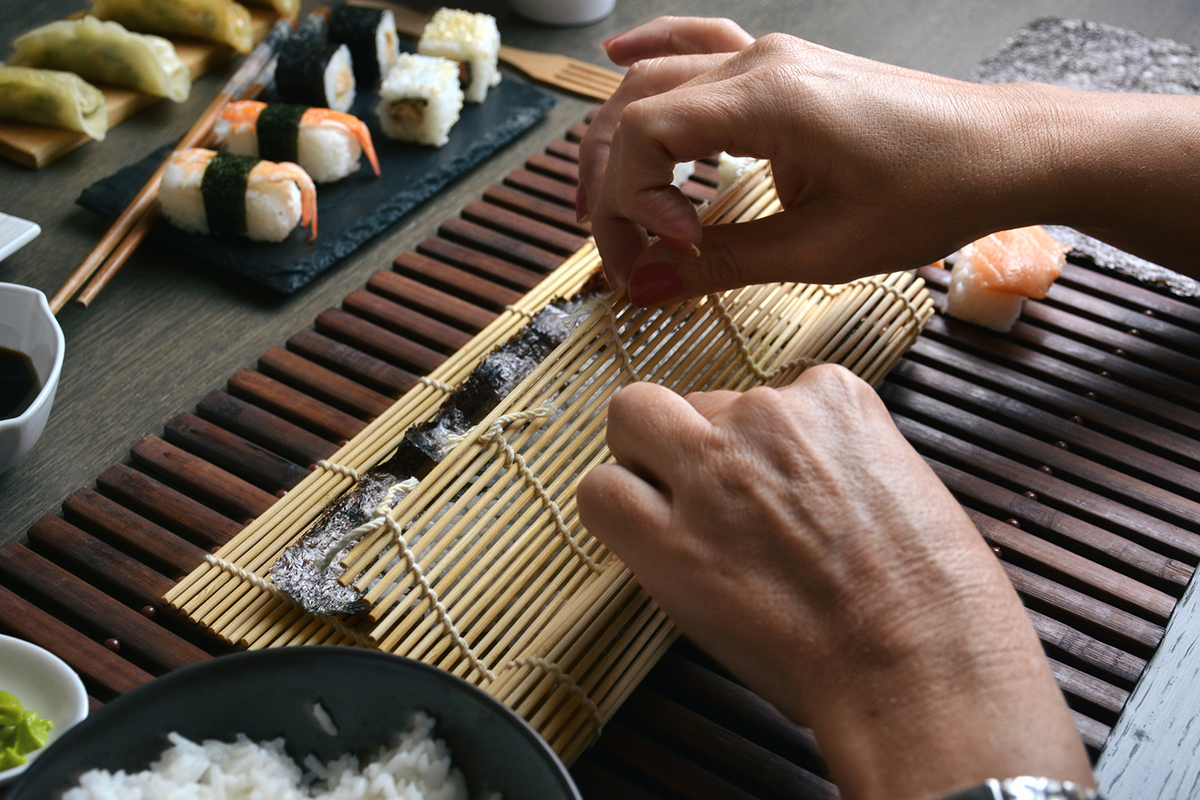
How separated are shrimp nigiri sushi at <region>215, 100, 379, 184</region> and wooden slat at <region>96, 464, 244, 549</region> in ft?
2.96

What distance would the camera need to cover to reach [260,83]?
2.31m

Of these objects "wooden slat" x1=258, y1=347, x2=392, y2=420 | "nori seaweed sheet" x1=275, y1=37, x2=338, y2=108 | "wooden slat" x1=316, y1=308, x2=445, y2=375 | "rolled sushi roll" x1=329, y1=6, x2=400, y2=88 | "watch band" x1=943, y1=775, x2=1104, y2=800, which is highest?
"watch band" x1=943, y1=775, x2=1104, y2=800

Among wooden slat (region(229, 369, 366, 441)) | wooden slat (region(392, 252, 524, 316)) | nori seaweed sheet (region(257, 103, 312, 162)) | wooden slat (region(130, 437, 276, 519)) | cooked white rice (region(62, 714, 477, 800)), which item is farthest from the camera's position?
nori seaweed sheet (region(257, 103, 312, 162))

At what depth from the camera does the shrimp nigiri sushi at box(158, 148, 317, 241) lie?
185 cm

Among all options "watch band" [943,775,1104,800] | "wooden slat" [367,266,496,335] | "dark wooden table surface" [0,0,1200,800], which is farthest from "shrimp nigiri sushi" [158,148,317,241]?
"watch band" [943,775,1104,800]

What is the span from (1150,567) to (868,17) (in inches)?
81.6

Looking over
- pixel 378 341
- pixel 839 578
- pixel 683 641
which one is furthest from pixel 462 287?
pixel 839 578

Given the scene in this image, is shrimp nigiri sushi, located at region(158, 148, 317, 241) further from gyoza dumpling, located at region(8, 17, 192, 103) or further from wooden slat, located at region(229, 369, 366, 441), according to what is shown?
gyoza dumpling, located at region(8, 17, 192, 103)

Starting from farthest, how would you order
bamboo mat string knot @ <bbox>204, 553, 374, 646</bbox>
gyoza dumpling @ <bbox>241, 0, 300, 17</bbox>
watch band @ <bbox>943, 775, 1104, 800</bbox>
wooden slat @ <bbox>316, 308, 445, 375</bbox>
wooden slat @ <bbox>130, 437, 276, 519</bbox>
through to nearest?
gyoza dumpling @ <bbox>241, 0, 300, 17</bbox>
wooden slat @ <bbox>316, 308, 445, 375</bbox>
wooden slat @ <bbox>130, 437, 276, 519</bbox>
bamboo mat string knot @ <bbox>204, 553, 374, 646</bbox>
watch band @ <bbox>943, 775, 1104, 800</bbox>

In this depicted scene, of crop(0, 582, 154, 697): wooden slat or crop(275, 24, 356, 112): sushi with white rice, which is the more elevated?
crop(275, 24, 356, 112): sushi with white rice

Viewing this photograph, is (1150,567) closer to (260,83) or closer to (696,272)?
(696,272)

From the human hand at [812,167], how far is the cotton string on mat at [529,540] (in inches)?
4.4

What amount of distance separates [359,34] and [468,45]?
32cm

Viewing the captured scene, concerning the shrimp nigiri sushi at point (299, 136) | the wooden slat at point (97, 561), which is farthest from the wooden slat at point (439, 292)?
the wooden slat at point (97, 561)
